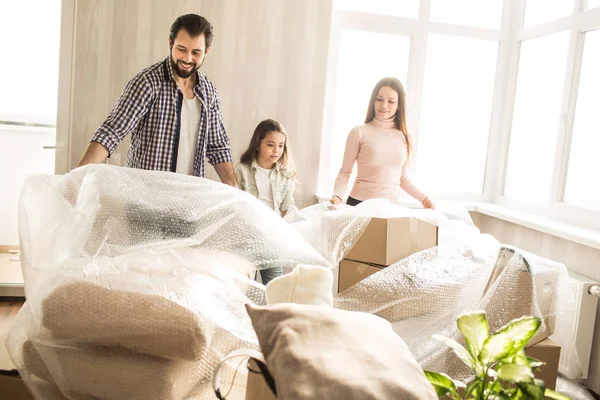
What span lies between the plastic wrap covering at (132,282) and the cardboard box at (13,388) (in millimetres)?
141

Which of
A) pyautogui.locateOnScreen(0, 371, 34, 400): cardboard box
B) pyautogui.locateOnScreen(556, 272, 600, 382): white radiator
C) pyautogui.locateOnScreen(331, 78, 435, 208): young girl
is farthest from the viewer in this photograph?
pyautogui.locateOnScreen(331, 78, 435, 208): young girl

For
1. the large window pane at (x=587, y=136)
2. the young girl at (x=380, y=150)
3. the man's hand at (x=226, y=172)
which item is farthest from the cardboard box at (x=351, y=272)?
the large window pane at (x=587, y=136)

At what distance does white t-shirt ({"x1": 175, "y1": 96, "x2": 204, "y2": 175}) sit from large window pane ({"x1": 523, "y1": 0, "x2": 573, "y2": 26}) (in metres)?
2.10

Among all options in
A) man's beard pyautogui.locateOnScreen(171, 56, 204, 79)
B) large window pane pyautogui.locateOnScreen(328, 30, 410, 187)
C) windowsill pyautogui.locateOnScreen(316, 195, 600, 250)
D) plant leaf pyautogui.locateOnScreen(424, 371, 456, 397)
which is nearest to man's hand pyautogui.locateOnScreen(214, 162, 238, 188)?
man's beard pyautogui.locateOnScreen(171, 56, 204, 79)

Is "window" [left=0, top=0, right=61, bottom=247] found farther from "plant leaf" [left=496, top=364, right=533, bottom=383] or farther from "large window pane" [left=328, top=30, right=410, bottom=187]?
"plant leaf" [left=496, top=364, right=533, bottom=383]

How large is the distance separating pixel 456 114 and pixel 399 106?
2.97 feet

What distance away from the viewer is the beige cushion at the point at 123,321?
1.16 metres

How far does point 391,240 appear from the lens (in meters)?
1.91

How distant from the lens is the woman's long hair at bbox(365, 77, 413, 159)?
120 inches

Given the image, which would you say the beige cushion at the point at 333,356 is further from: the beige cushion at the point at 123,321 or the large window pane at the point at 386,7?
the large window pane at the point at 386,7

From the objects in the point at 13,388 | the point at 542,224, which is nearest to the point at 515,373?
the point at 13,388

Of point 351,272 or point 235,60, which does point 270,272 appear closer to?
point 351,272

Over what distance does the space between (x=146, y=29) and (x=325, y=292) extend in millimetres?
2407

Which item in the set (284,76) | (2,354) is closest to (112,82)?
(284,76)
